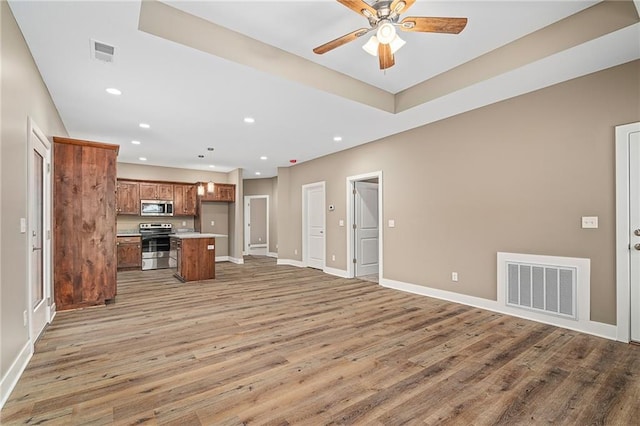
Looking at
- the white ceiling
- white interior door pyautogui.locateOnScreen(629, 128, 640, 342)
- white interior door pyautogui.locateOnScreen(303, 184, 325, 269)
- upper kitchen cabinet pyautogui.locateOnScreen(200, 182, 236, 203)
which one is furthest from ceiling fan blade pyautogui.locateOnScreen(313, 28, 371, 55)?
upper kitchen cabinet pyautogui.locateOnScreen(200, 182, 236, 203)

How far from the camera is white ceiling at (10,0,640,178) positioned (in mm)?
2590

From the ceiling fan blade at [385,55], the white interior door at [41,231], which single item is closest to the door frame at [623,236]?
the ceiling fan blade at [385,55]

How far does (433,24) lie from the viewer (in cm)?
231

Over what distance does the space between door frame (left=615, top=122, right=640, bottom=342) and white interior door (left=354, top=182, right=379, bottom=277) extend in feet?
13.3

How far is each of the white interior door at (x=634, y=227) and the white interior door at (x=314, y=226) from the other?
515 cm

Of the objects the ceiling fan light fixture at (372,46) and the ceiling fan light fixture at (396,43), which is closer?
the ceiling fan light fixture at (396,43)

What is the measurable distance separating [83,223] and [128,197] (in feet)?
13.6

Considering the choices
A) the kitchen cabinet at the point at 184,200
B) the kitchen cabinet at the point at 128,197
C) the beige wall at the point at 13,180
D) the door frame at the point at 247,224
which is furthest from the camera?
the door frame at the point at 247,224

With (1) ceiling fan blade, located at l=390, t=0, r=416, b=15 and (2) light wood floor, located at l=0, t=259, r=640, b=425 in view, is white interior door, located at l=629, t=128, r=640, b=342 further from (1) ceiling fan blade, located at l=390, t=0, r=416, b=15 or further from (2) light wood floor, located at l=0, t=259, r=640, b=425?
(1) ceiling fan blade, located at l=390, t=0, r=416, b=15

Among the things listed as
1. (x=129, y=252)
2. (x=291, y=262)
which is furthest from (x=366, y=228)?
(x=129, y=252)

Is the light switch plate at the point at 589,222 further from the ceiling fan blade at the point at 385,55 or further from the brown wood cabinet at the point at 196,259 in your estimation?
the brown wood cabinet at the point at 196,259

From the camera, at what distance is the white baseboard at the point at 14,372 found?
6.55 ft

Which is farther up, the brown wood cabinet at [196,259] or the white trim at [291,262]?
the brown wood cabinet at [196,259]

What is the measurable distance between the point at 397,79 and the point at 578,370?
3.54m
